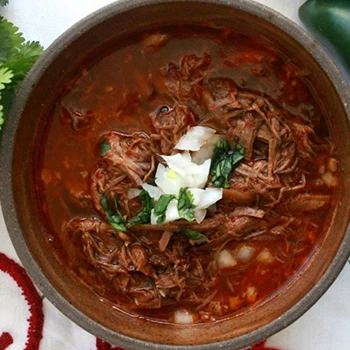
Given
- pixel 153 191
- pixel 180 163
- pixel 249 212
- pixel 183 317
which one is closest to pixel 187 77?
pixel 180 163

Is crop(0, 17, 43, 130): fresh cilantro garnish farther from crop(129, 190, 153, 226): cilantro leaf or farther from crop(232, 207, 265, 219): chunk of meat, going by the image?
crop(232, 207, 265, 219): chunk of meat

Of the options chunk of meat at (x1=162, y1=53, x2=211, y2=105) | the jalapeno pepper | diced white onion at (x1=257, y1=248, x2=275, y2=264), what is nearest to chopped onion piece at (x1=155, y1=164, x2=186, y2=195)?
chunk of meat at (x1=162, y1=53, x2=211, y2=105)

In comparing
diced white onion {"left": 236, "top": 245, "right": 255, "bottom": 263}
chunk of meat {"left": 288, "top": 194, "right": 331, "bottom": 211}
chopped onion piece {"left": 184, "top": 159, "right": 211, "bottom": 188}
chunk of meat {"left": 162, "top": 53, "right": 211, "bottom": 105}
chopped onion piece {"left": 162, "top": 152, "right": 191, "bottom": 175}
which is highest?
chunk of meat {"left": 162, "top": 53, "right": 211, "bottom": 105}

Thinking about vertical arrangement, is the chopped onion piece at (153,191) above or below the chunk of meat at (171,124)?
below

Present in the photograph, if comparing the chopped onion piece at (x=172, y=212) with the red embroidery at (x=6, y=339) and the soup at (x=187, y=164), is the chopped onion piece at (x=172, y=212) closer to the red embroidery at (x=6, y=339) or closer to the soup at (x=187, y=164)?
the soup at (x=187, y=164)

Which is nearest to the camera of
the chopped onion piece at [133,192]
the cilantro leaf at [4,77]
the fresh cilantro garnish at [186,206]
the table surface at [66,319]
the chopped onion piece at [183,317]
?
the cilantro leaf at [4,77]

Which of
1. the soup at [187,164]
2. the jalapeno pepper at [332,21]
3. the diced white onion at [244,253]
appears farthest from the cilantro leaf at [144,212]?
the jalapeno pepper at [332,21]

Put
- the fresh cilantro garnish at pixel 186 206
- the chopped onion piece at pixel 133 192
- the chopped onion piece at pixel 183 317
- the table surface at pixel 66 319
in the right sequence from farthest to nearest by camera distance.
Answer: the table surface at pixel 66 319
the chopped onion piece at pixel 183 317
the chopped onion piece at pixel 133 192
the fresh cilantro garnish at pixel 186 206

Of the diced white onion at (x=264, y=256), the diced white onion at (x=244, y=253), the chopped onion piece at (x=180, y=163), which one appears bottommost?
the diced white onion at (x=264, y=256)
